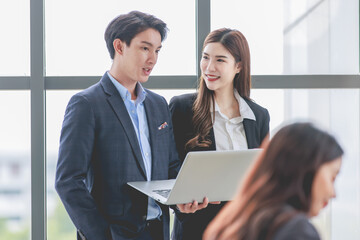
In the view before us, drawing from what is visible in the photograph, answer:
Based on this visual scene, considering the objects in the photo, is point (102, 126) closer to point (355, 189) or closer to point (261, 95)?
point (261, 95)

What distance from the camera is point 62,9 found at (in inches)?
111

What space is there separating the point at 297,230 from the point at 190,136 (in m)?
1.38

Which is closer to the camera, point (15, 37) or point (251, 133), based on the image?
point (251, 133)

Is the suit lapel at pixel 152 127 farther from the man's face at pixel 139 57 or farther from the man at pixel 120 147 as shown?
the man's face at pixel 139 57

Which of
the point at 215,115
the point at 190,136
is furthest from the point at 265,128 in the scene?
the point at 190,136

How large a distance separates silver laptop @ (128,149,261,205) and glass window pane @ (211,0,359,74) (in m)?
1.30

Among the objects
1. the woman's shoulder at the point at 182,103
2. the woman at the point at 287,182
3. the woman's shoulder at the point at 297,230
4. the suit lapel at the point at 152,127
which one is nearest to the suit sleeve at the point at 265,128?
the woman's shoulder at the point at 182,103

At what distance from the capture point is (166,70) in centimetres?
285

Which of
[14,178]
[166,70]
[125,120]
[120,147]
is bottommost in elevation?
[14,178]

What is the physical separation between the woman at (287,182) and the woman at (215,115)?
1.18 meters

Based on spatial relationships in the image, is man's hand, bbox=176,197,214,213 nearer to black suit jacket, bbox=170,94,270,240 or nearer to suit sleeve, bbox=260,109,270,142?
black suit jacket, bbox=170,94,270,240

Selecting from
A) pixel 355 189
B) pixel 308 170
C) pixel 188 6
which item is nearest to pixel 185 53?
pixel 188 6

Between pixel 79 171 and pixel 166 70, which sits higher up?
pixel 166 70

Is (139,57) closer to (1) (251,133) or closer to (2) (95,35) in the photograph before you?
(1) (251,133)
